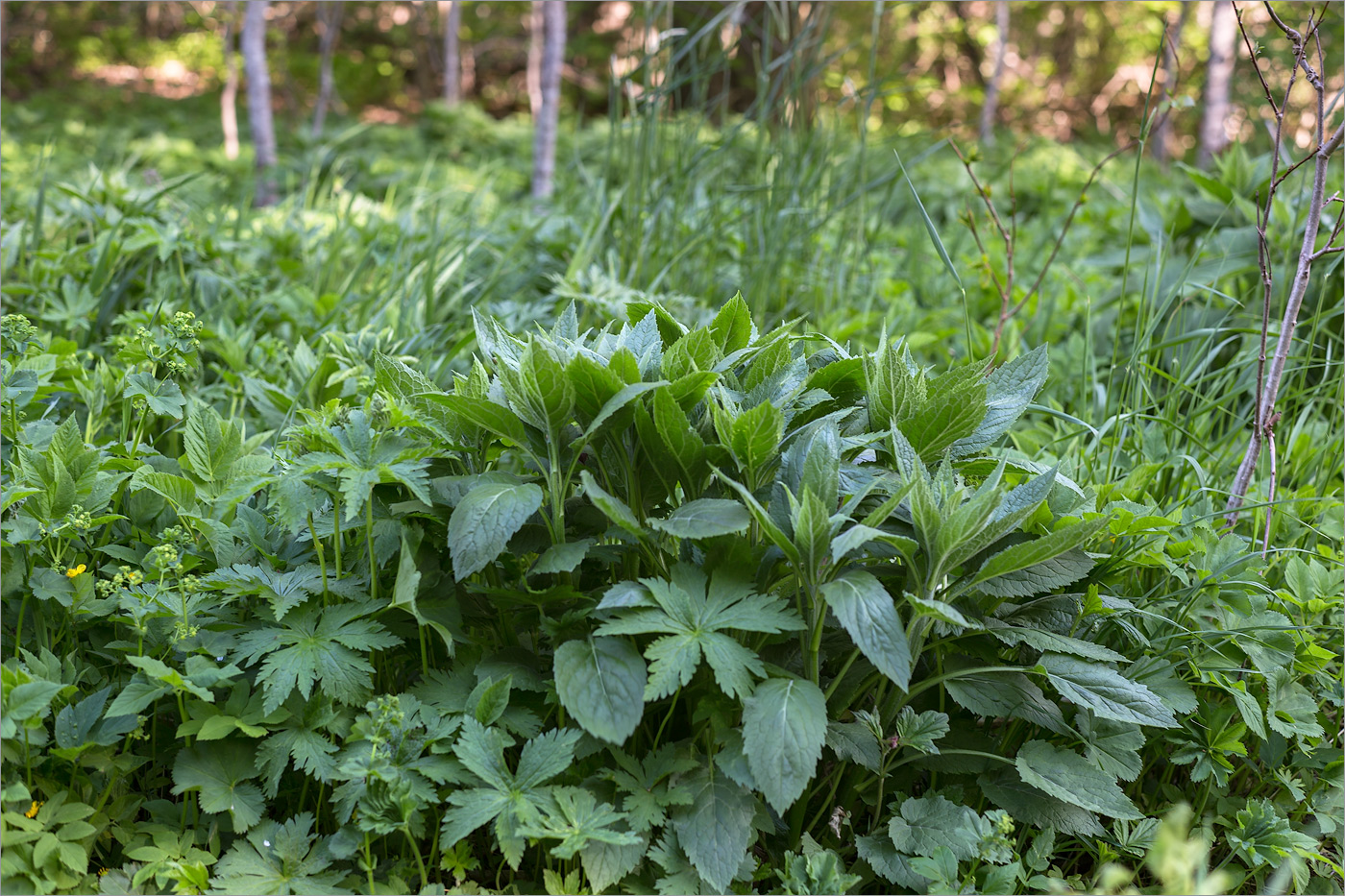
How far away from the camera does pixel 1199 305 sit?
296 centimetres

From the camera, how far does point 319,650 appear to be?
1318 millimetres

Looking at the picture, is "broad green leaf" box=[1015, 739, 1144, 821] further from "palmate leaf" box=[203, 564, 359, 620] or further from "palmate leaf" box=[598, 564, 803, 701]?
"palmate leaf" box=[203, 564, 359, 620]

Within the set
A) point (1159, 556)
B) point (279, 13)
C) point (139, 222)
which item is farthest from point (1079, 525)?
point (279, 13)

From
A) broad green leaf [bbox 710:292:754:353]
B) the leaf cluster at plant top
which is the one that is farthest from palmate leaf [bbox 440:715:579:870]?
broad green leaf [bbox 710:292:754:353]

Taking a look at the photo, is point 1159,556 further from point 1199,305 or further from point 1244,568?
point 1199,305

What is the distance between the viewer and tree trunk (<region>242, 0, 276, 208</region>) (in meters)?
5.76

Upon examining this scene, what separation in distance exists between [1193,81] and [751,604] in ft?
40.9

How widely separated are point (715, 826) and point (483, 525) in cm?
52

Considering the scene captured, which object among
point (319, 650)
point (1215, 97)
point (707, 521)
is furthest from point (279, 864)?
point (1215, 97)

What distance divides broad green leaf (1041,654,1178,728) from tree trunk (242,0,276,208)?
5831 millimetres

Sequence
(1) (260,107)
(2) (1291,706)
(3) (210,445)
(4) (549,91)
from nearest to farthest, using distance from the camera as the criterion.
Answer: (2) (1291,706), (3) (210,445), (4) (549,91), (1) (260,107)

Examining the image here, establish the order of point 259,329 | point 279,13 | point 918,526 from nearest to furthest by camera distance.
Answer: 1. point 918,526
2. point 259,329
3. point 279,13

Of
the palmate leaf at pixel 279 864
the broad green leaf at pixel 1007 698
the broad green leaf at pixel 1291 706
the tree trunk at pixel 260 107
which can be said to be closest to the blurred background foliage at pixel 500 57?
the tree trunk at pixel 260 107

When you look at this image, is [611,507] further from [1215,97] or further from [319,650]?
[1215,97]
